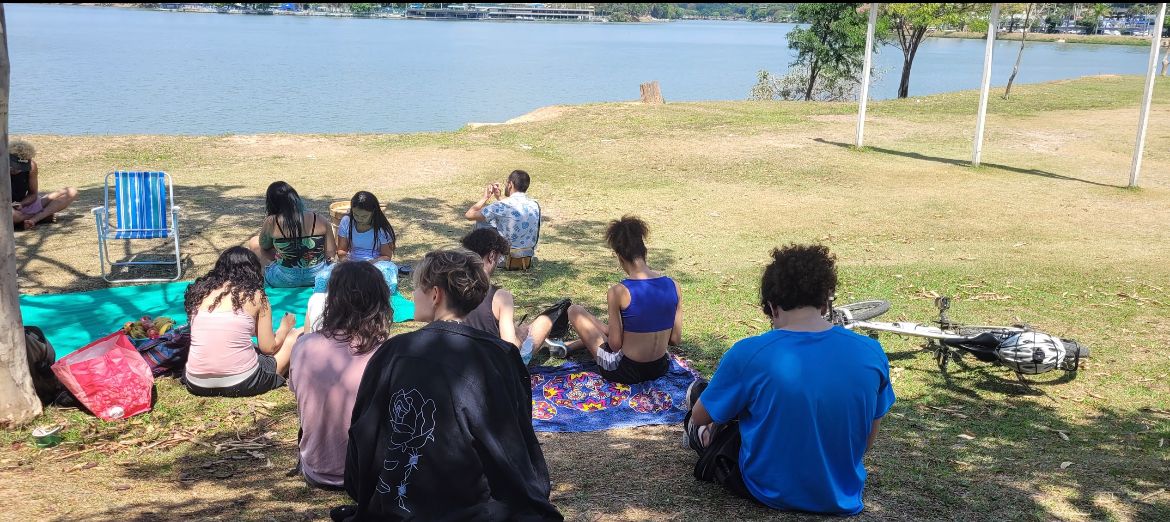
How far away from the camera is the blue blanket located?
483cm

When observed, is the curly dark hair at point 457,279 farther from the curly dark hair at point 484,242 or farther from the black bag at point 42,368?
the black bag at point 42,368

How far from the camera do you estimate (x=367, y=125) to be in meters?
25.5

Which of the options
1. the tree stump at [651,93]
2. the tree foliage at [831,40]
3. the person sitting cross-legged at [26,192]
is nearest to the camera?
the person sitting cross-legged at [26,192]

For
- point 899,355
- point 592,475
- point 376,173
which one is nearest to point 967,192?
point 899,355

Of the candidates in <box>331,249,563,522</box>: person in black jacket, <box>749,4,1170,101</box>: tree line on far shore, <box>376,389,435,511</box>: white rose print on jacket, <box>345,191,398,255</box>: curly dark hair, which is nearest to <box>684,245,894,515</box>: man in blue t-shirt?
<box>331,249,563,522</box>: person in black jacket

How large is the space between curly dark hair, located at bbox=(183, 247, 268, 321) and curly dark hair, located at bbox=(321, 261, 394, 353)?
4.50 ft

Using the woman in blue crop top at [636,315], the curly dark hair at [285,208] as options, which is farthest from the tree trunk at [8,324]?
the woman in blue crop top at [636,315]

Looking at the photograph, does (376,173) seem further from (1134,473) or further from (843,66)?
(843,66)

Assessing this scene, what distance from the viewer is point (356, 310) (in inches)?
145

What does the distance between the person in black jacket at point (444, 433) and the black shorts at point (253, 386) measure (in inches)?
91.0

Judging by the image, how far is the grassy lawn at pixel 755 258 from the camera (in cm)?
394

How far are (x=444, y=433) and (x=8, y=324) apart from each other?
295 centimetres

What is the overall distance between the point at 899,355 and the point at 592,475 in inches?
113

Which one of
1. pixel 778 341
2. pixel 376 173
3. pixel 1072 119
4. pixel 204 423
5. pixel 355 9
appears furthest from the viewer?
pixel 355 9
